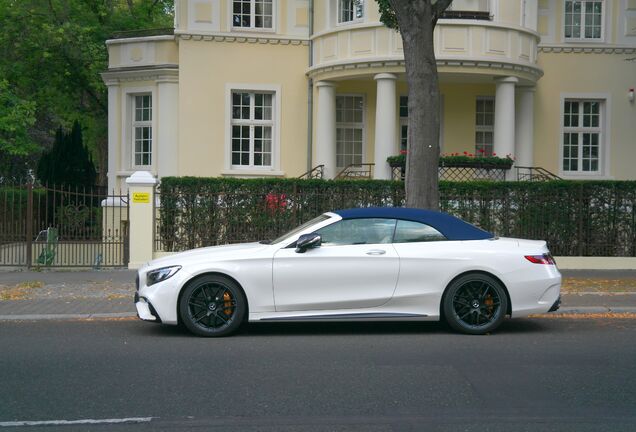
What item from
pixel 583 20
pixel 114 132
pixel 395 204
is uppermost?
pixel 583 20

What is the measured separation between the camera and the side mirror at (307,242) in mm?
9000

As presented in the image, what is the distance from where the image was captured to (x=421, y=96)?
12.8 metres

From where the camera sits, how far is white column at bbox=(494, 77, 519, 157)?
2009cm

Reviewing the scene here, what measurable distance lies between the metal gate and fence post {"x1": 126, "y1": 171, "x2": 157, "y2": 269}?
A: 18.8 inches

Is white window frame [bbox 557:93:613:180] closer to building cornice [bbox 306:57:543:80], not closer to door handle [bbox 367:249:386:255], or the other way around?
building cornice [bbox 306:57:543:80]

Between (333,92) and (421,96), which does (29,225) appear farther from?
(333,92)

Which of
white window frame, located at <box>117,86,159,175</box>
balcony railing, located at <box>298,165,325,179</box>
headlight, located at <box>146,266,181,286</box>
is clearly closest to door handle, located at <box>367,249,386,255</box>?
headlight, located at <box>146,266,181,286</box>

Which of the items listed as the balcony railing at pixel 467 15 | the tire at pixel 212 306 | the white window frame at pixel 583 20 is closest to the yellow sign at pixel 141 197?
the tire at pixel 212 306

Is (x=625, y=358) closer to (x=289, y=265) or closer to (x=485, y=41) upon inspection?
(x=289, y=265)

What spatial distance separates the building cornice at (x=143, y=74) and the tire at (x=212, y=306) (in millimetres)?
14034

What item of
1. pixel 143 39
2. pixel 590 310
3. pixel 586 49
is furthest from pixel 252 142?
pixel 590 310

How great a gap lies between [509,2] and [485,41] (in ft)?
4.24

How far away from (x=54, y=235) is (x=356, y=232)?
8619 millimetres

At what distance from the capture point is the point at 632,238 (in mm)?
16031
